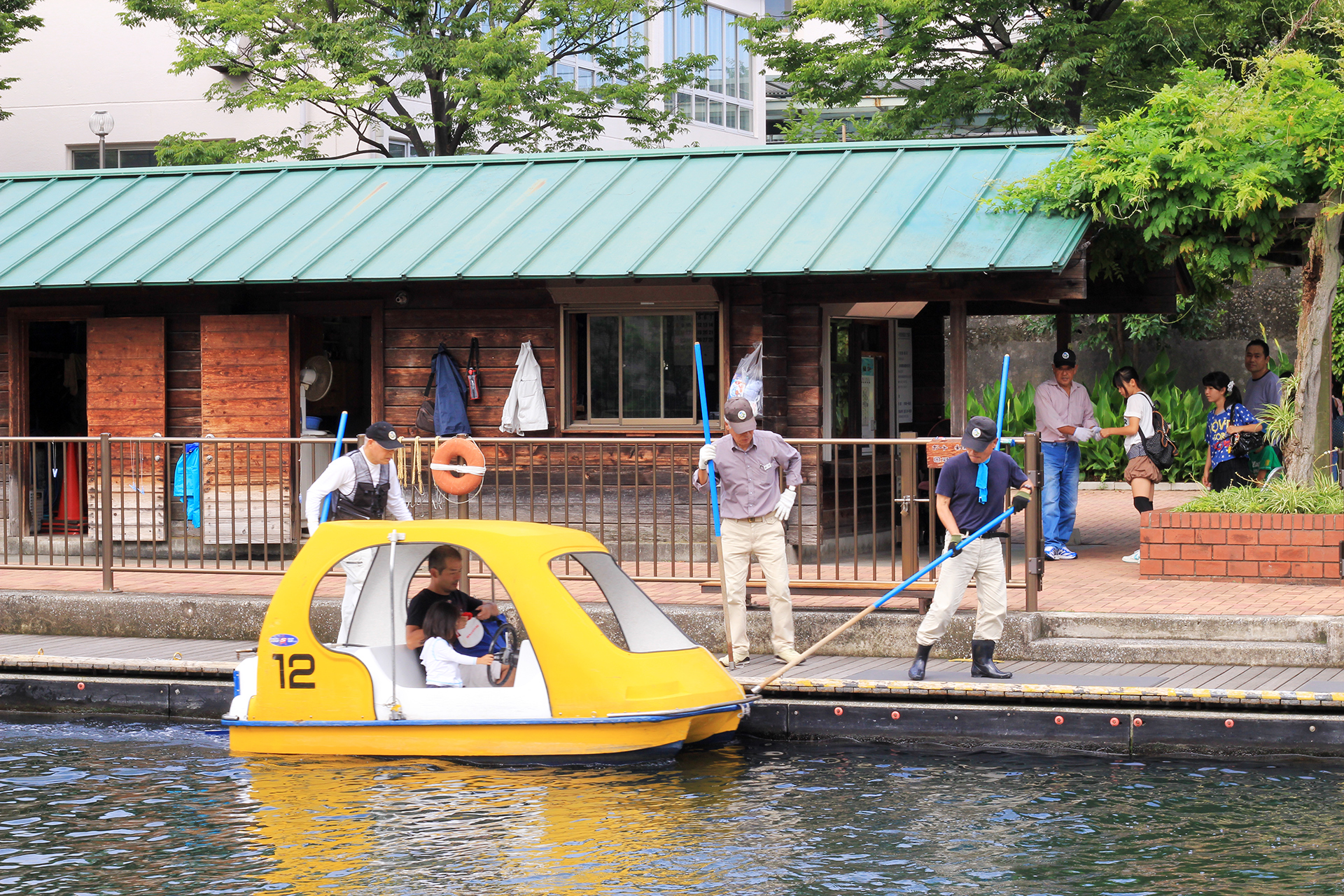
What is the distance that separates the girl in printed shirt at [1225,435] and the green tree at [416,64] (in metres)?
13.1

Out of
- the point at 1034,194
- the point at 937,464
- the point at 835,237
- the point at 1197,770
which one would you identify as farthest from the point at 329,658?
the point at 1034,194

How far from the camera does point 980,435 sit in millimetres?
9383

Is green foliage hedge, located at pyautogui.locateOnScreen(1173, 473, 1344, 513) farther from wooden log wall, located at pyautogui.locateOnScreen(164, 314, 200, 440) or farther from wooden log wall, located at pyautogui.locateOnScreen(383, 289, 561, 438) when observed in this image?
wooden log wall, located at pyautogui.locateOnScreen(164, 314, 200, 440)

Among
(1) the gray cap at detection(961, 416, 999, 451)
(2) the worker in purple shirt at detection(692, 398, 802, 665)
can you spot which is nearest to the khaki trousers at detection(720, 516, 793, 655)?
(2) the worker in purple shirt at detection(692, 398, 802, 665)

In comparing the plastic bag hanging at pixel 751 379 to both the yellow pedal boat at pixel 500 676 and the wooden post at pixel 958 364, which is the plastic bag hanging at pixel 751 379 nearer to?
the wooden post at pixel 958 364

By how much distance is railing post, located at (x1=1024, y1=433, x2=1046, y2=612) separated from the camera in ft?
33.1

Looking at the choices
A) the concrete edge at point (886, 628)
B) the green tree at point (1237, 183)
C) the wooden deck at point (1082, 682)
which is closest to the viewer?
the wooden deck at point (1082, 682)

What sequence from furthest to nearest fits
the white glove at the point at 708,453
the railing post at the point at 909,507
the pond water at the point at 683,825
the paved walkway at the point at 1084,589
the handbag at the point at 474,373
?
the handbag at the point at 474,373, the paved walkway at the point at 1084,589, the railing post at the point at 909,507, the white glove at the point at 708,453, the pond water at the point at 683,825

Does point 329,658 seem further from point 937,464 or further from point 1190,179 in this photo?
point 1190,179

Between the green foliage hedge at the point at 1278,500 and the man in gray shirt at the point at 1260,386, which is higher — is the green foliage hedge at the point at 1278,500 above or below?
below

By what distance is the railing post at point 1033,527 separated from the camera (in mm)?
10102

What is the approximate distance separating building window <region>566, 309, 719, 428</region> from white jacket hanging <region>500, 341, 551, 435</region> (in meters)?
0.31

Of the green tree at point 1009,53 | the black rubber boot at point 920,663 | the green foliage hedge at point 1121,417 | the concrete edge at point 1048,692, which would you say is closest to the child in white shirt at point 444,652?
the concrete edge at point 1048,692

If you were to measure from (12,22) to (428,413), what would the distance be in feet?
51.5
